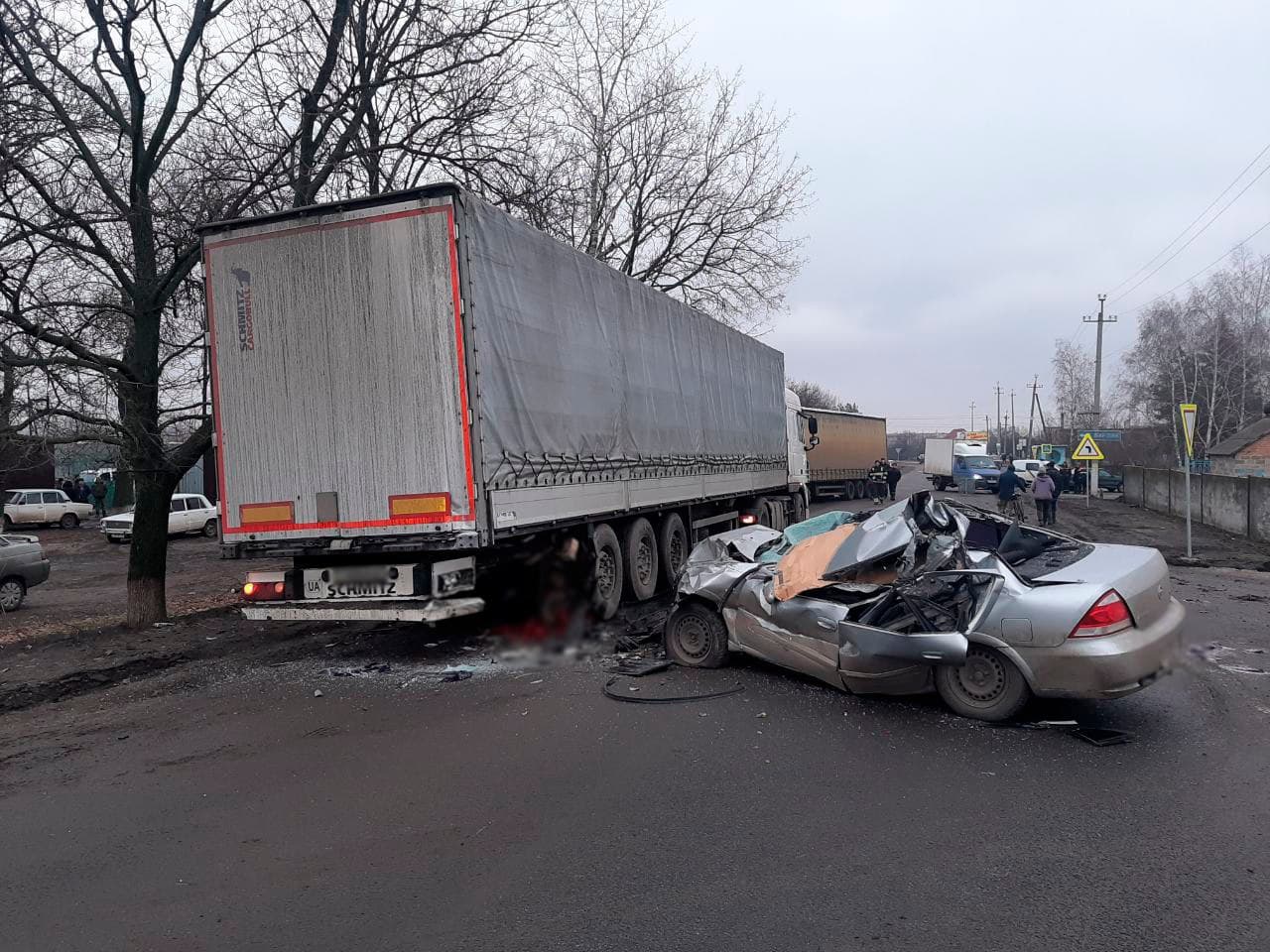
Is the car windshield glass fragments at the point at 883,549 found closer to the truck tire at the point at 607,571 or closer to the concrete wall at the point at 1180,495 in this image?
the truck tire at the point at 607,571

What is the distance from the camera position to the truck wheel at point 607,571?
10094mm

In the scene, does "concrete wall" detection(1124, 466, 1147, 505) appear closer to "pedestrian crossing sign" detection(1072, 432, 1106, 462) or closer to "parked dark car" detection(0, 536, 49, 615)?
"pedestrian crossing sign" detection(1072, 432, 1106, 462)

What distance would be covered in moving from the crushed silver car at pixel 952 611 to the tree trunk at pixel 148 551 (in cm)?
688

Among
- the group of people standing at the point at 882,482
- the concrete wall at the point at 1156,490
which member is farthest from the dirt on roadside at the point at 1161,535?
the group of people standing at the point at 882,482

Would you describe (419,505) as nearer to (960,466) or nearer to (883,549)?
(883,549)

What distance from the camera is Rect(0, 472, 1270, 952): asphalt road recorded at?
3.41 metres

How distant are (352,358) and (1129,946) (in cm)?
655

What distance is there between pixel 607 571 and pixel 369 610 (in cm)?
327

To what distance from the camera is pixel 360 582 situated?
782cm

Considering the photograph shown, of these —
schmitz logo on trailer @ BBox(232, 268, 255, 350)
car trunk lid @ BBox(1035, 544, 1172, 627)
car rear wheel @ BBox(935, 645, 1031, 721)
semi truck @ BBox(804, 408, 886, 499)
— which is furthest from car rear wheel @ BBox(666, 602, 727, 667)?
semi truck @ BBox(804, 408, 886, 499)

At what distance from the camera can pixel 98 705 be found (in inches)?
293

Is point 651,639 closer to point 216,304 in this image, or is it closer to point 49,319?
point 216,304

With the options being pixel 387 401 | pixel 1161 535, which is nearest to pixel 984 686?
pixel 387 401

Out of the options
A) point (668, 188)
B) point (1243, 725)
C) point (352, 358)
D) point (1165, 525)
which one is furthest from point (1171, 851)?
point (1165, 525)
